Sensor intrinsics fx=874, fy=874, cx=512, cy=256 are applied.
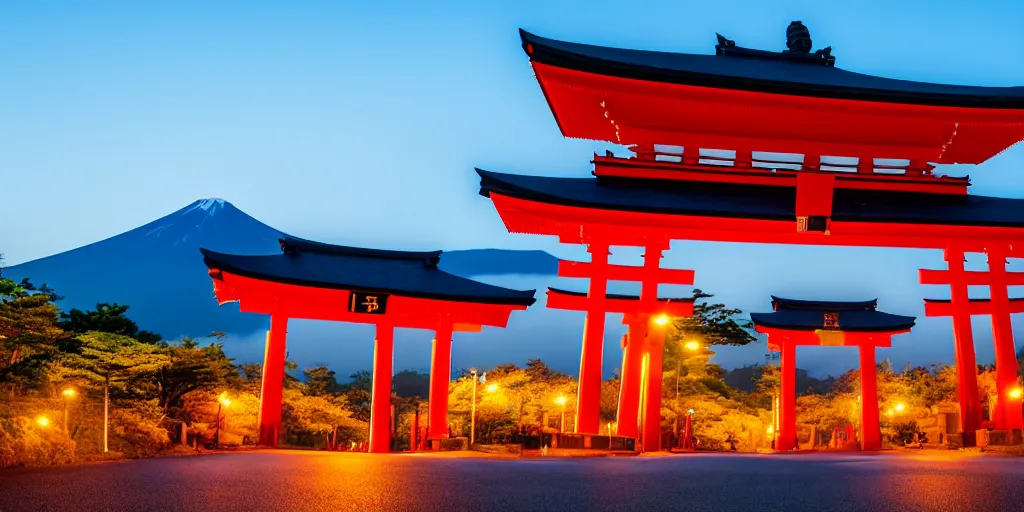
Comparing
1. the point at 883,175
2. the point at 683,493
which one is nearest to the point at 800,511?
the point at 683,493

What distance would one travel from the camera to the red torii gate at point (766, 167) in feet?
66.7

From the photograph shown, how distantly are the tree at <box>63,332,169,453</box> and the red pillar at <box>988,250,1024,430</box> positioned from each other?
22.5 meters

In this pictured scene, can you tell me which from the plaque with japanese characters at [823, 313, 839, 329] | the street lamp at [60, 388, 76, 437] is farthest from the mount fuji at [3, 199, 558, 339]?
the plaque with japanese characters at [823, 313, 839, 329]

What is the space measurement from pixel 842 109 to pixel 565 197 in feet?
22.0

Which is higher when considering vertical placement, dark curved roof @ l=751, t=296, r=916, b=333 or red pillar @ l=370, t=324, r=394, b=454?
dark curved roof @ l=751, t=296, r=916, b=333

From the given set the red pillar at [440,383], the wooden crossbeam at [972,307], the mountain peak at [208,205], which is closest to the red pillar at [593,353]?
the red pillar at [440,383]

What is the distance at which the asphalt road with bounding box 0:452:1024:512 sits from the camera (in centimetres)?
886

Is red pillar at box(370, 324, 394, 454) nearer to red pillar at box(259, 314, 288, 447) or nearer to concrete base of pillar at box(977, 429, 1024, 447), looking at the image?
red pillar at box(259, 314, 288, 447)

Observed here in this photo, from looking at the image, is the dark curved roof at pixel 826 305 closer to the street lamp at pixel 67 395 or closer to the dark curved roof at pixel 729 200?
the dark curved roof at pixel 729 200

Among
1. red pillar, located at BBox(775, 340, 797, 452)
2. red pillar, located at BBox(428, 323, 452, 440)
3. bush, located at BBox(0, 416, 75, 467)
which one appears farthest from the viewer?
red pillar, located at BBox(775, 340, 797, 452)

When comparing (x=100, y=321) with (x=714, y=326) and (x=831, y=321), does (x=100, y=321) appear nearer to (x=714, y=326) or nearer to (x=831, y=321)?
(x=831, y=321)

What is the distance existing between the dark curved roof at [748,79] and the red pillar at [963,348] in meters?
5.08

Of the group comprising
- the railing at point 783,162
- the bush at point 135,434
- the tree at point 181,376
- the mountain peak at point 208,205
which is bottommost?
the bush at point 135,434

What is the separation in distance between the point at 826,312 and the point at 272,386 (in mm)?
19514
